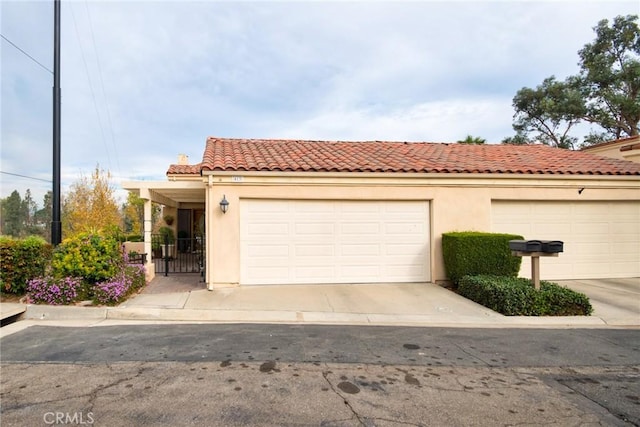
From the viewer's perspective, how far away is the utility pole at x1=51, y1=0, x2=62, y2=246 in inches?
312

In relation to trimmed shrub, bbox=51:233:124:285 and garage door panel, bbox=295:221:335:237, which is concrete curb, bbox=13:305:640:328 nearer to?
trimmed shrub, bbox=51:233:124:285

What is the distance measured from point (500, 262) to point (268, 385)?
678cm

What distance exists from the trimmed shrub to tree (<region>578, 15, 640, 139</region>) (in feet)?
98.5

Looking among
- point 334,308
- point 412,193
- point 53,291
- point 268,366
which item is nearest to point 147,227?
point 53,291

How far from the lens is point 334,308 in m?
6.77

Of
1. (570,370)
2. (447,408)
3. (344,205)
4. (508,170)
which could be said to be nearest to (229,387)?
(447,408)

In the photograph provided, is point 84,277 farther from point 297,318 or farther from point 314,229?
point 314,229

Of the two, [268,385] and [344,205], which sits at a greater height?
[344,205]

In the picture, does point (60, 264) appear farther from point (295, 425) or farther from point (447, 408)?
point (447, 408)

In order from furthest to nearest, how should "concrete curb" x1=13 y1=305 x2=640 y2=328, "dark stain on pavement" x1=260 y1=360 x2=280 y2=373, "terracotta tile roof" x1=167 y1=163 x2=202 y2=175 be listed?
1. "terracotta tile roof" x1=167 y1=163 x2=202 y2=175
2. "concrete curb" x1=13 y1=305 x2=640 y2=328
3. "dark stain on pavement" x1=260 y1=360 x2=280 y2=373

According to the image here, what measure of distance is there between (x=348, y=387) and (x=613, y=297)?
7752 mm

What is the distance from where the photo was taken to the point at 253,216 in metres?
8.75

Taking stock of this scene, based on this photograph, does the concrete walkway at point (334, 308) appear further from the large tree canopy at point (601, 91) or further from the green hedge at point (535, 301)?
the large tree canopy at point (601, 91)

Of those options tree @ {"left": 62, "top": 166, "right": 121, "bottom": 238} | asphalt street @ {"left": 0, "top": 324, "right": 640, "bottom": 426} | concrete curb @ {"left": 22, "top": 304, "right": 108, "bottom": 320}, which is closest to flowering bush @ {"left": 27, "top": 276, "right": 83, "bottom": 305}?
concrete curb @ {"left": 22, "top": 304, "right": 108, "bottom": 320}
